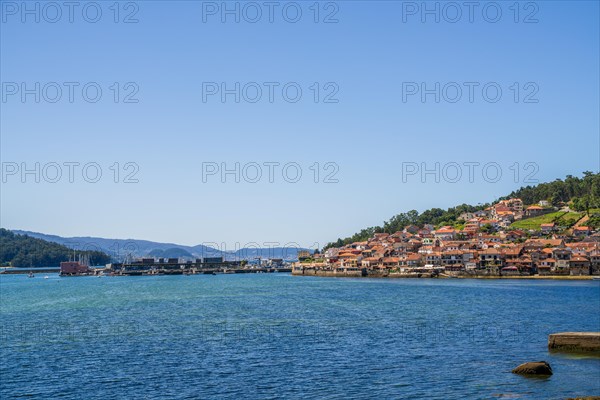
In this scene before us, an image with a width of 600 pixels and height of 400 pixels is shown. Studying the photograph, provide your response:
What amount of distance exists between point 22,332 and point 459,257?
336 feet

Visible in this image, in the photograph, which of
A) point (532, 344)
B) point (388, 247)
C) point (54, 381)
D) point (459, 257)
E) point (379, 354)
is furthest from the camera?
point (388, 247)

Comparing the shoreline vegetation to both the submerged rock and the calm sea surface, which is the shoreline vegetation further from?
the submerged rock

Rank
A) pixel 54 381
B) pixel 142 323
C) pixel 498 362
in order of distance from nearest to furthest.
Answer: pixel 54 381, pixel 498 362, pixel 142 323

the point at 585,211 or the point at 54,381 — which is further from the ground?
the point at 585,211

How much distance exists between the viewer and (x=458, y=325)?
4819 centimetres

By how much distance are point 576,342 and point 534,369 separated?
7874 mm

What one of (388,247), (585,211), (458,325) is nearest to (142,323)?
(458,325)

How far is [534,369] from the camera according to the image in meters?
29.6

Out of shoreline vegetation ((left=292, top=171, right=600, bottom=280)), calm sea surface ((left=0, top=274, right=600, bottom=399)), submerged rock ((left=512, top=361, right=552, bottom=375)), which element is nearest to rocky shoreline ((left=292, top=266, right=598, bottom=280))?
shoreline vegetation ((left=292, top=171, right=600, bottom=280))

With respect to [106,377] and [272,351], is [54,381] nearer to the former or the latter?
[106,377]

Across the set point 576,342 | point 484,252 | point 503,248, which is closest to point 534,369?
point 576,342

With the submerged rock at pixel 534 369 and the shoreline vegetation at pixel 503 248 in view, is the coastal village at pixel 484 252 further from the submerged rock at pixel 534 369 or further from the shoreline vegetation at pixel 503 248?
the submerged rock at pixel 534 369

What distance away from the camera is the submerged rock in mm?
29531

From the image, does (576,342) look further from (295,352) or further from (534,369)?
(295,352)
